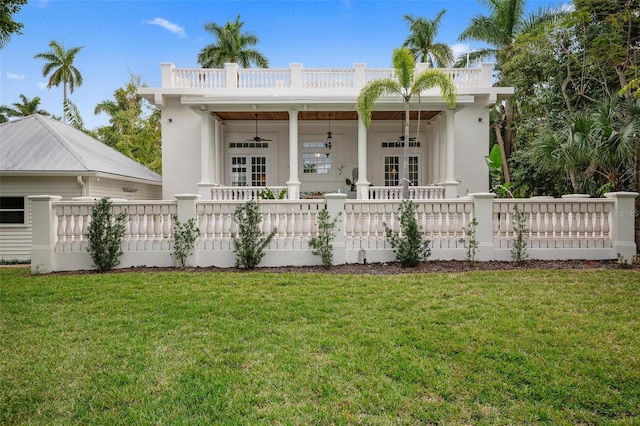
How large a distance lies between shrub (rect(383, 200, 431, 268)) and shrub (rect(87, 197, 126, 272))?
5260mm

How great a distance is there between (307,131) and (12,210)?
10660mm

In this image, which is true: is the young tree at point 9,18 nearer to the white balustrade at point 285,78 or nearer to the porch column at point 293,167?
the white balustrade at point 285,78

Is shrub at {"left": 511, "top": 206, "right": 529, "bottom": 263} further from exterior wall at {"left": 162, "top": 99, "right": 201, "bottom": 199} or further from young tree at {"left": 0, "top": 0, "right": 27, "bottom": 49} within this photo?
young tree at {"left": 0, "top": 0, "right": 27, "bottom": 49}

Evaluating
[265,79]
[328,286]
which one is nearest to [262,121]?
[265,79]

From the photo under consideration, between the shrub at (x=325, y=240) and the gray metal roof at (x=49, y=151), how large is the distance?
347 inches

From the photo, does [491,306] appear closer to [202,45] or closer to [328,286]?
[328,286]

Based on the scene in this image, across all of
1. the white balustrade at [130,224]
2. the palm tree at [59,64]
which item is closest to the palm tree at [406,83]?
the white balustrade at [130,224]

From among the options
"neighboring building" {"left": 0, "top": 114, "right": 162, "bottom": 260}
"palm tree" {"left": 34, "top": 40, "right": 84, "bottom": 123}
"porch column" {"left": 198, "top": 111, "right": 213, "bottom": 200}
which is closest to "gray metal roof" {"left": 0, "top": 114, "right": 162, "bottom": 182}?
"neighboring building" {"left": 0, "top": 114, "right": 162, "bottom": 260}

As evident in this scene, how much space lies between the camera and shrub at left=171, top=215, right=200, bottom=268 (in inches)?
285

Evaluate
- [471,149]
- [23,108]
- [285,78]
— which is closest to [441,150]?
[471,149]

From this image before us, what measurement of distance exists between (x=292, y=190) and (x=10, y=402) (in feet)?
31.8

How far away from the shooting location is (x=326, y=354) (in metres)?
3.57

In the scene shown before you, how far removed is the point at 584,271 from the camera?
6.39m

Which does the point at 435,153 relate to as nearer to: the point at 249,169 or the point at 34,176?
the point at 249,169
